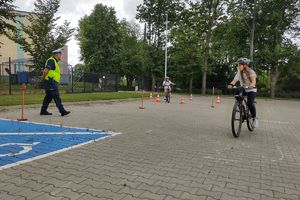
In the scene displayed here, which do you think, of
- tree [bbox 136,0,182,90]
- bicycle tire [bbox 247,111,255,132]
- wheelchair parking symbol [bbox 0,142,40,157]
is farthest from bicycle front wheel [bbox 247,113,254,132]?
tree [bbox 136,0,182,90]

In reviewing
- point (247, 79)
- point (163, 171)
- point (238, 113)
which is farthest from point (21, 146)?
point (247, 79)

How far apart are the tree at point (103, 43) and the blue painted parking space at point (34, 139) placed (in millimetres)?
41313

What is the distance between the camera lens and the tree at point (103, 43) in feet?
163

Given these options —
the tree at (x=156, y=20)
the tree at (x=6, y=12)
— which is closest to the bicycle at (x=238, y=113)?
the tree at (x=6, y=12)

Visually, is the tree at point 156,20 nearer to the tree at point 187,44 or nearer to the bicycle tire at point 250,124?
the tree at point 187,44

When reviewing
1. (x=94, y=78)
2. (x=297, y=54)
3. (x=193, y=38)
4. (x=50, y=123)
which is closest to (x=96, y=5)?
(x=193, y=38)

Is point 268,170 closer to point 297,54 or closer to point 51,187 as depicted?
point 51,187

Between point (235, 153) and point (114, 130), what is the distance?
3.20 m

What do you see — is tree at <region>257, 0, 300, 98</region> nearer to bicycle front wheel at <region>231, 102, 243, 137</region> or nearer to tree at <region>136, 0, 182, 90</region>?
tree at <region>136, 0, 182, 90</region>

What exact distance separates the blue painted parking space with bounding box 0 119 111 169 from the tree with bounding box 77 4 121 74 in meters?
41.3

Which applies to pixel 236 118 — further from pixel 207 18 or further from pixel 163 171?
pixel 207 18

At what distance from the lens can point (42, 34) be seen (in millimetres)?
24859

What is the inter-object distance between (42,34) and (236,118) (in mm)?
20391

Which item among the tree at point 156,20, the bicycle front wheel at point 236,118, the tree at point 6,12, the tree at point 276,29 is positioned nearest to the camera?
the bicycle front wheel at point 236,118
